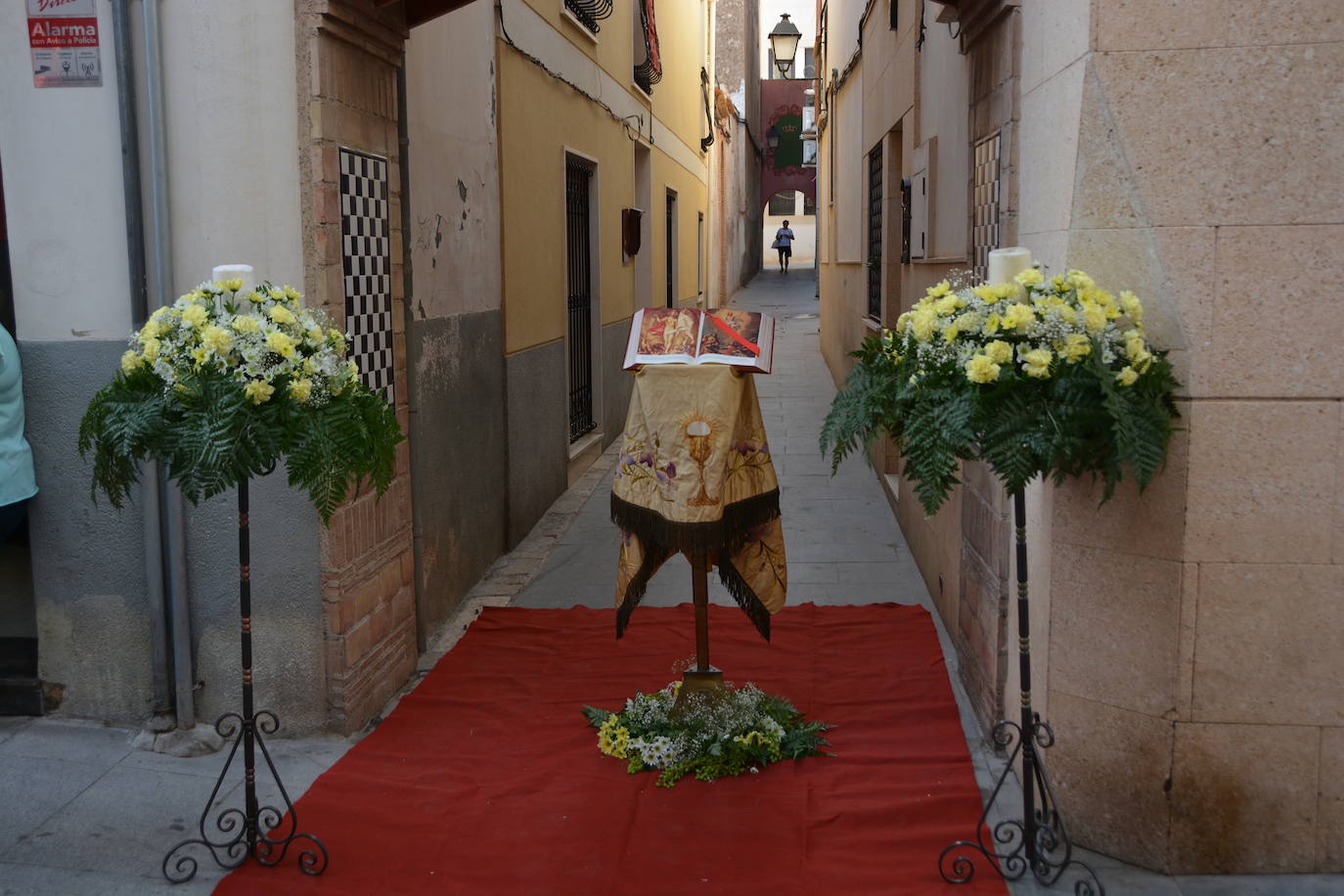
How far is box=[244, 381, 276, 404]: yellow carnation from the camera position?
323cm

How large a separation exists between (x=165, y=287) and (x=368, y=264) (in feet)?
2.58

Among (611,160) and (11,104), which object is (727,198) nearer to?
(611,160)

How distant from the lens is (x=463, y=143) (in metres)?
6.38

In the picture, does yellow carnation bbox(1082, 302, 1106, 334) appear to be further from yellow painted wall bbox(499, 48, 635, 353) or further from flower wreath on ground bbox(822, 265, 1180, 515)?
yellow painted wall bbox(499, 48, 635, 353)

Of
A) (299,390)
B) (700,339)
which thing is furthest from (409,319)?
(299,390)

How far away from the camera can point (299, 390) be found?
10.7 feet

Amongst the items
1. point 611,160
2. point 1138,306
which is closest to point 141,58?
point 1138,306

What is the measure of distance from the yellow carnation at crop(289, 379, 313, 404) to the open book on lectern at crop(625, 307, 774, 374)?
116 centimetres

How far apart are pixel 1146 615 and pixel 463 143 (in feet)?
14.2

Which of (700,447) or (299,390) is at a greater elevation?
(299,390)

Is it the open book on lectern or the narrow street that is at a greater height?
the open book on lectern

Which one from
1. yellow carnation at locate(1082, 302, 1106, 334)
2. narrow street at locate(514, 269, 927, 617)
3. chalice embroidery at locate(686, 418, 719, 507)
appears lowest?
narrow street at locate(514, 269, 927, 617)

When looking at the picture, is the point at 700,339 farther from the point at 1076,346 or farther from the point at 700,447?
the point at 1076,346

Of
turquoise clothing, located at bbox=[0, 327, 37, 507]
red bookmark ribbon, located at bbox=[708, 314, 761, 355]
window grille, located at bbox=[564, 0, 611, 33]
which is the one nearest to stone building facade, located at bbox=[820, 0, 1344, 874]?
red bookmark ribbon, located at bbox=[708, 314, 761, 355]
